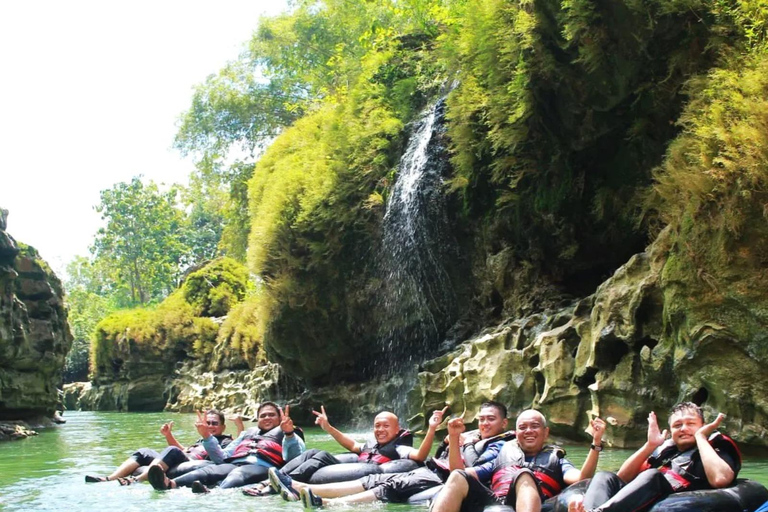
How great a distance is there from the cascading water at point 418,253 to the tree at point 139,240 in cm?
4155

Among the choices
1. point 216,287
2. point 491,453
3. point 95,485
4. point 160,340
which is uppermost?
point 216,287

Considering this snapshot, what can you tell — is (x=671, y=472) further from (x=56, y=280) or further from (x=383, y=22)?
(x=383, y=22)

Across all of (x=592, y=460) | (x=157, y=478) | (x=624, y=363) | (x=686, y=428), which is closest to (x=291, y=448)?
(x=157, y=478)

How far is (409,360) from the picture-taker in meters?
A: 17.2

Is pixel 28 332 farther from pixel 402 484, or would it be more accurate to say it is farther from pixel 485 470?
pixel 485 470

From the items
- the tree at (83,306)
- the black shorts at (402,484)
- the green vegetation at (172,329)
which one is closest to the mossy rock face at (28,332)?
the green vegetation at (172,329)

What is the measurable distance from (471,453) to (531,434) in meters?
0.90

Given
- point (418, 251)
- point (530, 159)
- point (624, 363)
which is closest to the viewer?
point (624, 363)

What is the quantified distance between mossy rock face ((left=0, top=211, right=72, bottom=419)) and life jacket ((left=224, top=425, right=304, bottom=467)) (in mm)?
10424

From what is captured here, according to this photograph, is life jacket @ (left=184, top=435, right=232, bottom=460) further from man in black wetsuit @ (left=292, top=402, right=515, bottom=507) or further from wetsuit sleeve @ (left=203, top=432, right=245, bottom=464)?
man in black wetsuit @ (left=292, top=402, right=515, bottom=507)

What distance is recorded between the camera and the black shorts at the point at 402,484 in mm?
7020

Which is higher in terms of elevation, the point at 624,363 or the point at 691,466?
the point at 624,363

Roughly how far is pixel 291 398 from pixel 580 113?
12773 millimetres

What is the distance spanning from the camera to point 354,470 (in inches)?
297
